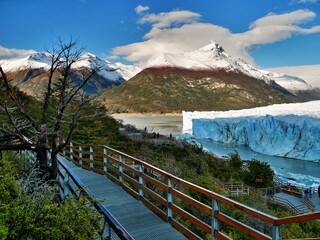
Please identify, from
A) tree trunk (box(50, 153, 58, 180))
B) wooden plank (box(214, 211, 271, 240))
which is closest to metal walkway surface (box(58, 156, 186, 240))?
tree trunk (box(50, 153, 58, 180))

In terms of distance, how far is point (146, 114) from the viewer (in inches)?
A: 6407

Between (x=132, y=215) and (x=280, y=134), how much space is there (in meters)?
37.2

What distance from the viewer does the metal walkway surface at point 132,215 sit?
4766 mm

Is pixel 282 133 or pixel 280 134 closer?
pixel 282 133

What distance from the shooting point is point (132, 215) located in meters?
5.55

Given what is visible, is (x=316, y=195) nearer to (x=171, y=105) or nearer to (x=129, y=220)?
(x=129, y=220)

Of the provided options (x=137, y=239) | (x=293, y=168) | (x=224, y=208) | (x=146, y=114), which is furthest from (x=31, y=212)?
(x=146, y=114)

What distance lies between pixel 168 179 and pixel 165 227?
77 cm

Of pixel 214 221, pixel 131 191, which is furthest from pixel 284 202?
pixel 214 221

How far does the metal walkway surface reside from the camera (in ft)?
15.6

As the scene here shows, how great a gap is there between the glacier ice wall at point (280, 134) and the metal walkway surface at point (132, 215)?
33.0 m

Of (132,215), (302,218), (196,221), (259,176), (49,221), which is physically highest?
(302,218)

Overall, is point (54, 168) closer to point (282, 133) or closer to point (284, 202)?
point (284, 202)

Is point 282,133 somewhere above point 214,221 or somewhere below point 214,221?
below
